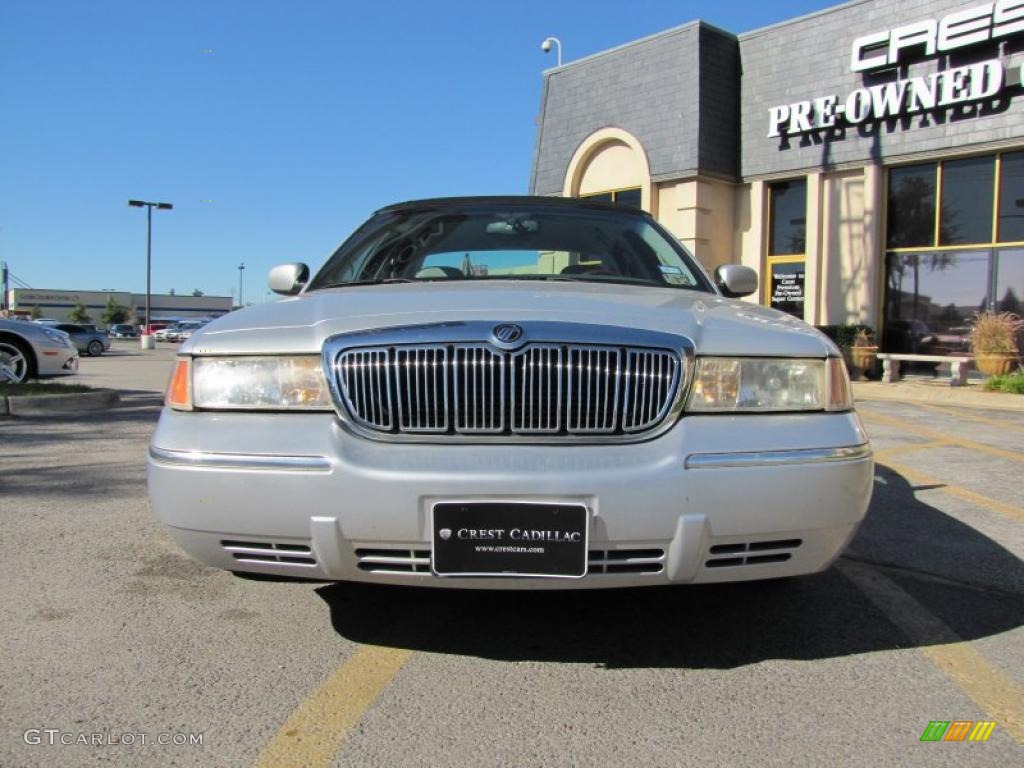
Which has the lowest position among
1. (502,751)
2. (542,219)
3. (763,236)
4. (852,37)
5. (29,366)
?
(502,751)

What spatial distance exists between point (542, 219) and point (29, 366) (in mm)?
8771

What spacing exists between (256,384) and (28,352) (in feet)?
30.9

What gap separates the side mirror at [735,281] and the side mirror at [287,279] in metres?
2.01

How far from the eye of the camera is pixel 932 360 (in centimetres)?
1344

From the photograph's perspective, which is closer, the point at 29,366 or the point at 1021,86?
the point at 29,366

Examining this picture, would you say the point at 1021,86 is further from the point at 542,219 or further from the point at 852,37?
the point at 542,219

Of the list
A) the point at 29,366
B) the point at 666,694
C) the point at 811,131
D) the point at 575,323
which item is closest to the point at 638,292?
the point at 575,323

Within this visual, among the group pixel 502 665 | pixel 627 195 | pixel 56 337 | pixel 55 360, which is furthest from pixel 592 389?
pixel 627 195

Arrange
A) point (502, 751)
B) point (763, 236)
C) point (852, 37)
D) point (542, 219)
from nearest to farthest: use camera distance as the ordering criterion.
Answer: point (502, 751) < point (542, 219) < point (852, 37) < point (763, 236)

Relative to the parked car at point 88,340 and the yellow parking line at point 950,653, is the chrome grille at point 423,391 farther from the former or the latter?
the parked car at point 88,340

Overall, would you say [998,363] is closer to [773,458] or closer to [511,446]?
[773,458]

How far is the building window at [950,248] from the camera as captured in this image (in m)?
13.5

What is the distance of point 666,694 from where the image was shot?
2395 mm

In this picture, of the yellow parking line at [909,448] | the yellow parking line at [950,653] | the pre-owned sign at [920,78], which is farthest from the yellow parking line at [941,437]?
the pre-owned sign at [920,78]
